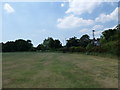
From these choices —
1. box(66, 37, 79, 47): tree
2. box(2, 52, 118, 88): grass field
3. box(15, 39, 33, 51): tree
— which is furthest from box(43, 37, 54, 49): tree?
box(2, 52, 118, 88): grass field

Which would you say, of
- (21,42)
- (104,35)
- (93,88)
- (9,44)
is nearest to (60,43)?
(21,42)

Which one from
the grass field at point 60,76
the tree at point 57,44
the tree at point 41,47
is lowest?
the grass field at point 60,76

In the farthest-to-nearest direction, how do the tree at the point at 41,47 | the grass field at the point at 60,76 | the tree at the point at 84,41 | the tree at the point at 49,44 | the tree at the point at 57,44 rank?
the tree at the point at 41,47
the tree at the point at 57,44
the tree at the point at 49,44
the tree at the point at 84,41
the grass field at the point at 60,76

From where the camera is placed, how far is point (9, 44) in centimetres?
6550

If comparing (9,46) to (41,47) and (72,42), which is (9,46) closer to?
(41,47)

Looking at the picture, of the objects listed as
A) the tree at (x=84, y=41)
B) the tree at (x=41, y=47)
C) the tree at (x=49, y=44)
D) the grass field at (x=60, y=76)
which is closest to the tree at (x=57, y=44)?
the tree at (x=49, y=44)

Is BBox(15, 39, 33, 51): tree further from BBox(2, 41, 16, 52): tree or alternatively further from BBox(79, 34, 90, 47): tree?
BBox(79, 34, 90, 47): tree

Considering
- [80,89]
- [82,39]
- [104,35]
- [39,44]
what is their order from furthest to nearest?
[39,44] → [82,39] → [104,35] → [80,89]

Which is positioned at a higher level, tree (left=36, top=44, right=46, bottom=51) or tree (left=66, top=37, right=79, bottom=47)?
tree (left=66, top=37, right=79, bottom=47)

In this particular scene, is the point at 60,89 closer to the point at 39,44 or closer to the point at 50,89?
the point at 50,89

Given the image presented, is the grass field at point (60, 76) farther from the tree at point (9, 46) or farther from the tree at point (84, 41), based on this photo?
the tree at point (9, 46)

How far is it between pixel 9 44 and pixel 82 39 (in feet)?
116

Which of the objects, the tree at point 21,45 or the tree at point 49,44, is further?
the tree at point 49,44

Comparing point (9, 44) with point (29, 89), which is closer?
point (29, 89)
